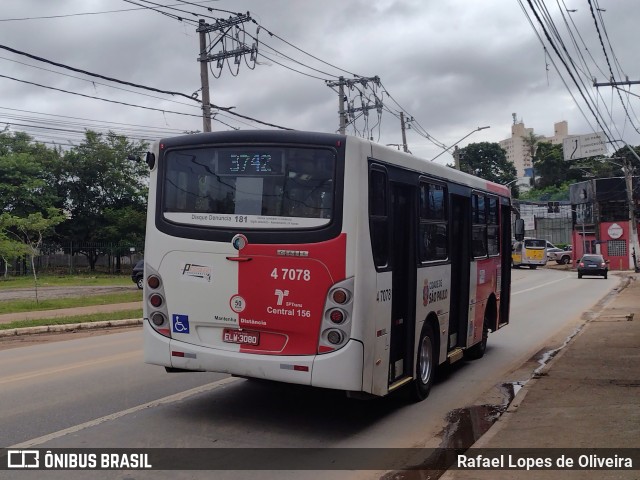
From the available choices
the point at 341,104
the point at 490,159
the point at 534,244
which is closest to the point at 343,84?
the point at 341,104

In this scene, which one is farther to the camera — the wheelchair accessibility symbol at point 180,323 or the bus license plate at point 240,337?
the wheelchair accessibility symbol at point 180,323

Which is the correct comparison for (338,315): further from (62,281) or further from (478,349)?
(62,281)

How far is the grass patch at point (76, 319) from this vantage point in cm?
1551

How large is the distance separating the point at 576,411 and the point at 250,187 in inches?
169

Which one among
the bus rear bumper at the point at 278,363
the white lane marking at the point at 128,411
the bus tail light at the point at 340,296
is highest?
the bus tail light at the point at 340,296

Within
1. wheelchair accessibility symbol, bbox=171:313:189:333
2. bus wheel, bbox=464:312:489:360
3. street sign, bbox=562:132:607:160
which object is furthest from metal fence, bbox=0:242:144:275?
wheelchair accessibility symbol, bbox=171:313:189:333

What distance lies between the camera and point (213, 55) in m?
23.4

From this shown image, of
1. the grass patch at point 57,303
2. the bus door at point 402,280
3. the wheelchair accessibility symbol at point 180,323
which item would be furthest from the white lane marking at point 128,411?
the grass patch at point 57,303

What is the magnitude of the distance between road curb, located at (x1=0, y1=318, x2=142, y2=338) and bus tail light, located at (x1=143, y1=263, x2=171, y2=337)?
8680 millimetres

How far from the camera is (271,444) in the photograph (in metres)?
6.44

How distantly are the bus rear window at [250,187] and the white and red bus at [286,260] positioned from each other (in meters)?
0.01

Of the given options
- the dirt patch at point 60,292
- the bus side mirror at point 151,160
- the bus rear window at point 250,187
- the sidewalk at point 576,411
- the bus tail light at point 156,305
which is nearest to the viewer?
the sidewalk at point 576,411

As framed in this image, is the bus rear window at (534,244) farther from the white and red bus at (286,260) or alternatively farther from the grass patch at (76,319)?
the white and red bus at (286,260)

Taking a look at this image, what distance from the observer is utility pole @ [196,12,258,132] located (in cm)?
2245
